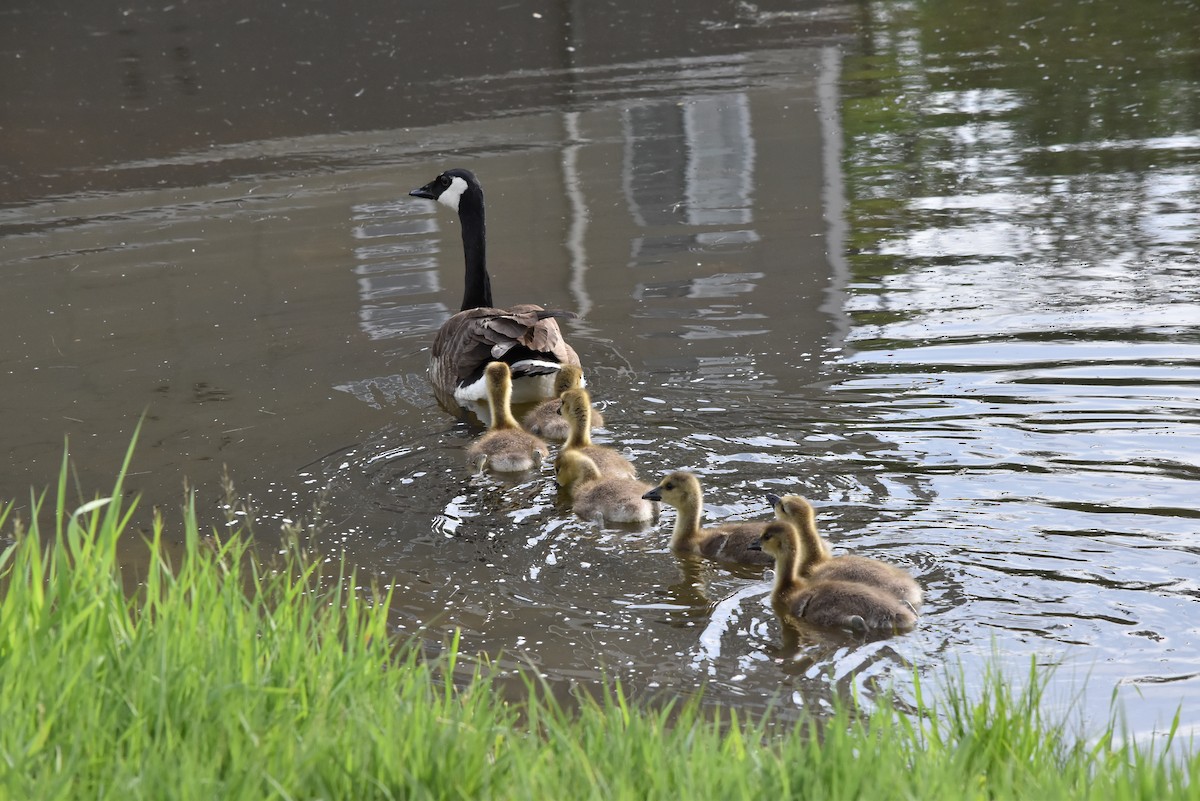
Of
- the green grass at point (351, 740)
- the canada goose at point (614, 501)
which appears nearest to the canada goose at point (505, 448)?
the canada goose at point (614, 501)

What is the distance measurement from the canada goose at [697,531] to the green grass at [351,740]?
216cm

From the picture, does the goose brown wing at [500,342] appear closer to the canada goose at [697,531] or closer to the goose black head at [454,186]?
the goose black head at [454,186]

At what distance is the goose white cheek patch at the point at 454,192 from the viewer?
10445 mm

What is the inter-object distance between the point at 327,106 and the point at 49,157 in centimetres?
374

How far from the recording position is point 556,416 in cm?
827

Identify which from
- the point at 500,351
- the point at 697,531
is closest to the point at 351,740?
the point at 697,531

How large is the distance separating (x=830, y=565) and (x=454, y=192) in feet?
18.4

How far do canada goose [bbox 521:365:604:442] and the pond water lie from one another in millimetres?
208

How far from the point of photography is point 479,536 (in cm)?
650

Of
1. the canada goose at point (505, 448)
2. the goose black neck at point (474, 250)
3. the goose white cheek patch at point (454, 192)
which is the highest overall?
the goose white cheek patch at point (454, 192)

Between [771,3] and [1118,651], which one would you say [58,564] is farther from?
[771,3]

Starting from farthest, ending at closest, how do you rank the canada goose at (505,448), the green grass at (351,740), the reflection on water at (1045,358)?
1. the canada goose at (505,448)
2. the reflection on water at (1045,358)
3. the green grass at (351,740)

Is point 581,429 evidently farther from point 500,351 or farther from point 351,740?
point 351,740

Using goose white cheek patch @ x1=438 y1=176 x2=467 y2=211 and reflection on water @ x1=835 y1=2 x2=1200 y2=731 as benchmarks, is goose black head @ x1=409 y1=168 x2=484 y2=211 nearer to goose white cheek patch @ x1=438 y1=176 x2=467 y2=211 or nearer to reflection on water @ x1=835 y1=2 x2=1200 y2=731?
goose white cheek patch @ x1=438 y1=176 x2=467 y2=211
